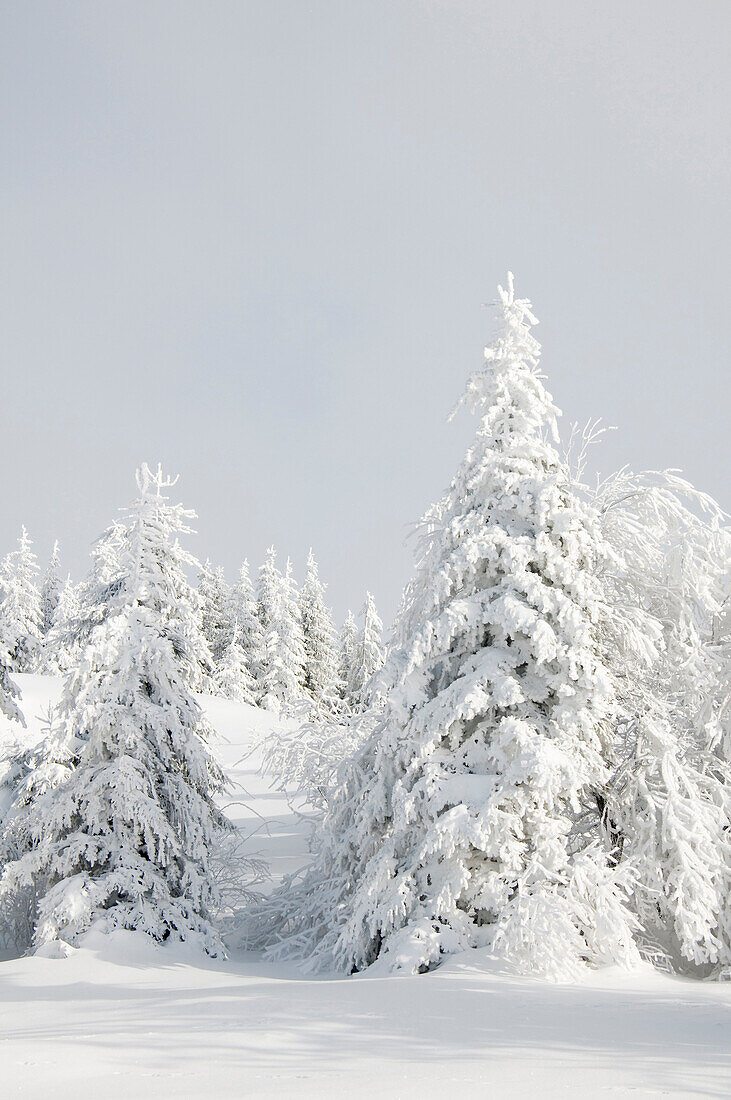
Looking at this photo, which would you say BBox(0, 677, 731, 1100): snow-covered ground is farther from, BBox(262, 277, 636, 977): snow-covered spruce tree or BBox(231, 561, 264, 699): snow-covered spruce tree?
BBox(231, 561, 264, 699): snow-covered spruce tree

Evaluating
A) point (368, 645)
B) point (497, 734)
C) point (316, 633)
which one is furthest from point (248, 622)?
point (497, 734)

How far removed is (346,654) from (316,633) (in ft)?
34.8

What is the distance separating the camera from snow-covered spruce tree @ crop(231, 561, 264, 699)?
62875 millimetres

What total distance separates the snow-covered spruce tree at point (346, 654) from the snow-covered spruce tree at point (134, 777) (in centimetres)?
5283

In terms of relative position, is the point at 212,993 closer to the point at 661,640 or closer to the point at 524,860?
the point at 524,860

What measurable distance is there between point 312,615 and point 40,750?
164 ft

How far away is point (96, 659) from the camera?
14281 mm

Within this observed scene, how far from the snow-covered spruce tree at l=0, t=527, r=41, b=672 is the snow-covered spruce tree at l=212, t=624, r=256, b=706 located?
40.2 feet

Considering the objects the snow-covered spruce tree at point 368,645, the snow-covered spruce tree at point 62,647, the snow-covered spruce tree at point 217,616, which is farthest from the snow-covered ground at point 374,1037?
the snow-covered spruce tree at point 217,616

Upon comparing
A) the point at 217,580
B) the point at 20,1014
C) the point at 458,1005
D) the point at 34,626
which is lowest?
the point at 20,1014

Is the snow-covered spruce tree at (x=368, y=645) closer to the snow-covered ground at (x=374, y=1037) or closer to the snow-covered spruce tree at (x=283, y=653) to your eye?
the snow-covered spruce tree at (x=283, y=653)

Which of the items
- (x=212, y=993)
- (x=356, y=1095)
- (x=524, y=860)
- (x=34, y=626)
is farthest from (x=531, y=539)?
→ (x=34, y=626)

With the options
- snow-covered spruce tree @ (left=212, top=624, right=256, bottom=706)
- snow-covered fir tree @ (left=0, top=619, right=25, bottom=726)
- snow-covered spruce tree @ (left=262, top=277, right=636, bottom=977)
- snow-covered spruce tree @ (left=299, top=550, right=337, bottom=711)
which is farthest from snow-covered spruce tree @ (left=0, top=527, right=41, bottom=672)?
snow-covered spruce tree @ (left=262, top=277, right=636, bottom=977)

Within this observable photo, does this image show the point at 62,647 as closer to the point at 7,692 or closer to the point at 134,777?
the point at 134,777
